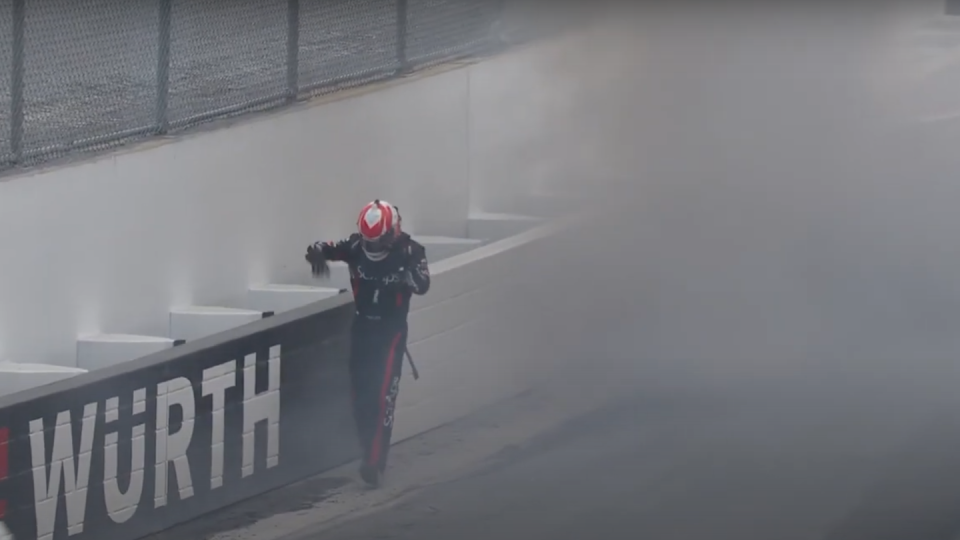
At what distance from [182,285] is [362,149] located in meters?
1.98

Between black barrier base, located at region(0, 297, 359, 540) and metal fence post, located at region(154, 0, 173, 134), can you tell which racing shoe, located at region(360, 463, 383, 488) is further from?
metal fence post, located at region(154, 0, 173, 134)

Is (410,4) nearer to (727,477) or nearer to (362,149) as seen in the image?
(362,149)

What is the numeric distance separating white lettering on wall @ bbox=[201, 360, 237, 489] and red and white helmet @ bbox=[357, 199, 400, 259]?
0.99m

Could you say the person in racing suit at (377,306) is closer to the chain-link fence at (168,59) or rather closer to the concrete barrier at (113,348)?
the concrete barrier at (113,348)

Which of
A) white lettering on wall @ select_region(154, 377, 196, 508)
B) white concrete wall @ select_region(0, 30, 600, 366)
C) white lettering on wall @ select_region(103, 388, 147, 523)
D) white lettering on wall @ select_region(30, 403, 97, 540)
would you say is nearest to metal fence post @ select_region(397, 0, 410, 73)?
white concrete wall @ select_region(0, 30, 600, 366)

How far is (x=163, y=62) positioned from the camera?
8.70m

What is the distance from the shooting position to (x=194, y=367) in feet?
24.3

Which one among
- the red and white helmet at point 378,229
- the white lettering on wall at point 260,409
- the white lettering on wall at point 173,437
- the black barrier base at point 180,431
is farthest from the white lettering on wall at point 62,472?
the red and white helmet at point 378,229

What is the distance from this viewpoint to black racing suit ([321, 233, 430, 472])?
8156mm

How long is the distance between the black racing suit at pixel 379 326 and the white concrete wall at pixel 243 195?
0.90m

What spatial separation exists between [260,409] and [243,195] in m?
1.59

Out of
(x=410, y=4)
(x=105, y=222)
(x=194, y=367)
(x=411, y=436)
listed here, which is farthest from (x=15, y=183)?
(x=410, y=4)

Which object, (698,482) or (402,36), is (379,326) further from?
(402,36)

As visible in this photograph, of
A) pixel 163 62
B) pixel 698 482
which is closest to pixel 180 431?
pixel 163 62
